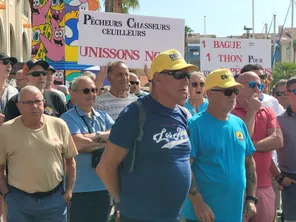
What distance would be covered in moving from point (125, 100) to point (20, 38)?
32076 mm

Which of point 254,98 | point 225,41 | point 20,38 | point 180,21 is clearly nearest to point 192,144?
point 254,98

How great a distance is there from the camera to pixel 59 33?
57.2 feet

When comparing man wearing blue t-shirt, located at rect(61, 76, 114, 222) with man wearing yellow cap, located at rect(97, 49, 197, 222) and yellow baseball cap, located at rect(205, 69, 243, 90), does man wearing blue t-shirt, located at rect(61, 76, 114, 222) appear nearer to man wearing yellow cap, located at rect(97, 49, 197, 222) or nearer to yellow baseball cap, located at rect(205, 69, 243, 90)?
yellow baseball cap, located at rect(205, 69, 243, 90)

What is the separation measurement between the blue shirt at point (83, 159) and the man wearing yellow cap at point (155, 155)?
1.51 meters

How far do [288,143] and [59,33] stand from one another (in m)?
13.2

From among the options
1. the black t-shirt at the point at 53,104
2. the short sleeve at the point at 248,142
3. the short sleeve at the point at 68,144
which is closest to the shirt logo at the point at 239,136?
the short sleeve at the point at 248,142

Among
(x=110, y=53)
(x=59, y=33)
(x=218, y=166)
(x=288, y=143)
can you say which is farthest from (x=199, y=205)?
(x=59, y=33)

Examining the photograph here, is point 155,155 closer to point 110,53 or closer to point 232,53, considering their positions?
point 110,53

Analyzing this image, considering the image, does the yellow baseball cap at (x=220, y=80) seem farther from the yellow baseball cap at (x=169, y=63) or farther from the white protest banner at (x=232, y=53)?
the white protest banner at (x=232, y=53)

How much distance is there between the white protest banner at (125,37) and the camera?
7.27m

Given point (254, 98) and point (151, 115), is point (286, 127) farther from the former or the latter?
point (151, 115)

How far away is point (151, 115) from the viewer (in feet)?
10.8

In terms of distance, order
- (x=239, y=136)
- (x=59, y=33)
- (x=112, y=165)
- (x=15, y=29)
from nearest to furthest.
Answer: (x=112, y=165) → (x=239, y=136) → (x=59, y=33) → (x=15, y=29)

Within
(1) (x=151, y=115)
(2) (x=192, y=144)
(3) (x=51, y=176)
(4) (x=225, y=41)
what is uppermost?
(4) (x=225, y=41)
